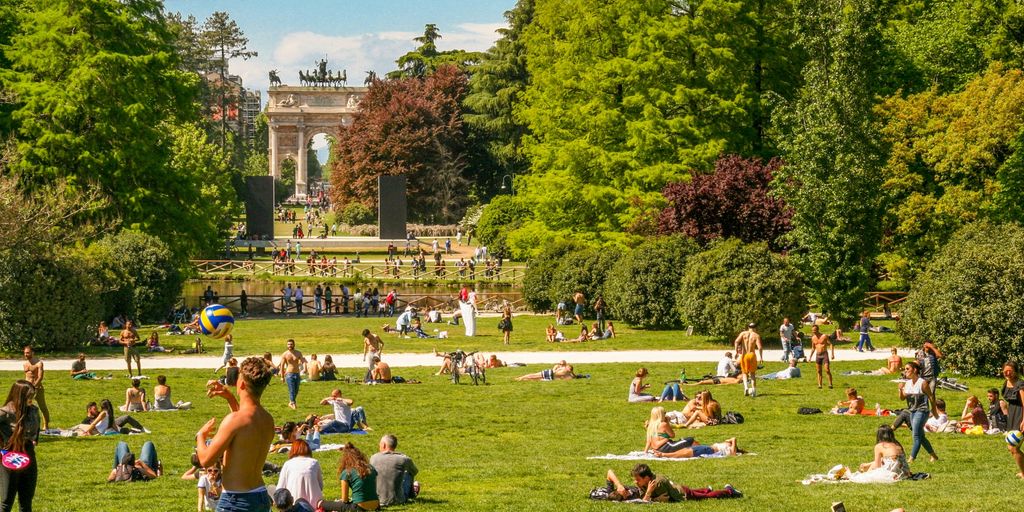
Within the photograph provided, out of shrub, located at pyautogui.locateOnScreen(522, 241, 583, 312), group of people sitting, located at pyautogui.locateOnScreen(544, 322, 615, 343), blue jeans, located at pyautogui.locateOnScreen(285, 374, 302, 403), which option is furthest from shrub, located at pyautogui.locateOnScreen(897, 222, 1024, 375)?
shrub, located at pyautogui.locateOnScreen(522, 241, 583, 312)

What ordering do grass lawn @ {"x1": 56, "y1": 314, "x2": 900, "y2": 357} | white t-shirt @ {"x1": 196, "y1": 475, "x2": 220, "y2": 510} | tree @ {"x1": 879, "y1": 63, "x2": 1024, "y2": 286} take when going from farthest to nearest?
tree @ {"x1": 879, "y1": 63, "x2": 1024, "y2": 286}
grass lawn @ {"x1": 56, "y1": 314, "x2": 900, "y2": 357}
white t-shirt @ {"x1": 196, "y1": 475, "x2": 220, "y2": 510}

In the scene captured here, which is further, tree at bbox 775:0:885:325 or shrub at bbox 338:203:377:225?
shrub at bbox 338:203:377:225

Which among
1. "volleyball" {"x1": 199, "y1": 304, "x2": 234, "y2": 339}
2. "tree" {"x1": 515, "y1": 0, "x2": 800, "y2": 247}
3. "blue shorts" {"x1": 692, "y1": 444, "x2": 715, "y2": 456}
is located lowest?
"blue shorts" {"x1": 692, "y1": 444, "x2": 715, "y2": 456}

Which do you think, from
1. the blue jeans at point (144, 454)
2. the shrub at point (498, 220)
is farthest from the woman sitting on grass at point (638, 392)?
the shrub at point (498, 220)

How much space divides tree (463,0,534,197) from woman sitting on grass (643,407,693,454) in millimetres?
62013

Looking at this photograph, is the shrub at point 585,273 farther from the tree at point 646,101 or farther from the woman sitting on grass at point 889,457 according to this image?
the woman sitting on grass at point 889,457

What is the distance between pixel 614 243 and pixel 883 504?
108ft

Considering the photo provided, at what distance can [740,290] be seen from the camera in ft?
114

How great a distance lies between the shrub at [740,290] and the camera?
34.4 meters

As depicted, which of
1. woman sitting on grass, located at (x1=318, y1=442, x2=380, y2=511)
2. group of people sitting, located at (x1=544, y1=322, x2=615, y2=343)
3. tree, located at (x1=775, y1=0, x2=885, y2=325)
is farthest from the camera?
tree, located at (x1=775, y1=0, x2=885, y2=325)

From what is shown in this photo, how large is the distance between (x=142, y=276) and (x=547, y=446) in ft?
86.4

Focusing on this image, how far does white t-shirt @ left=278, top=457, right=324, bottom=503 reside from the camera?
44.7ft

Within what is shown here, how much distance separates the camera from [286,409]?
23750 millimetres

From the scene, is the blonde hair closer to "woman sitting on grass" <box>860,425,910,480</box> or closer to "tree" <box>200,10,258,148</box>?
"woman sitting on grass" <box>860,425,910,480</box>
